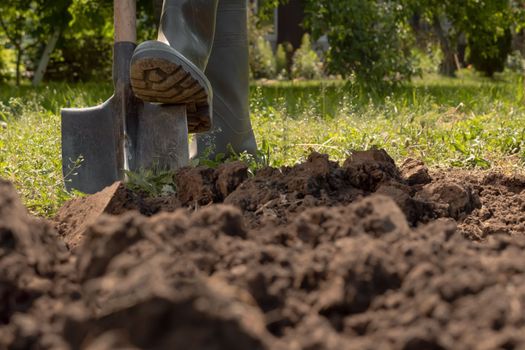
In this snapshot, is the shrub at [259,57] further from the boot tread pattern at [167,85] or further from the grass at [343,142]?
the boot tread pattern at [167,85]

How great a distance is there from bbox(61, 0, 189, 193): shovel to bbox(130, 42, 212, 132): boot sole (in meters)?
0.14

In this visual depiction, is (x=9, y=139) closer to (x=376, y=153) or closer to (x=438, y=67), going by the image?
(x=376, y=153)

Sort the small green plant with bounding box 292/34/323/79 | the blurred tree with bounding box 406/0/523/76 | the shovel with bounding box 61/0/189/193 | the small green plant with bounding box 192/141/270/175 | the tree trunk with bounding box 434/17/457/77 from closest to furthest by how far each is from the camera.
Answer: the shovel with bounding box 61/0/189/193
the small green plant with bounding box 192/141/270/175
the blurred tree with bounding box 406/0/523/76
the tree trunk with bounding box 434/17/457/77
the small green plant with bounding box 292/34/323/79

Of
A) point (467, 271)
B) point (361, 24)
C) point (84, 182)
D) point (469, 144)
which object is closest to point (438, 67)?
point (361, 24)

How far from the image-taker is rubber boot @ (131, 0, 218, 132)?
2.86m

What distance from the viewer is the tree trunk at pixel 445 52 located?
48.8ft

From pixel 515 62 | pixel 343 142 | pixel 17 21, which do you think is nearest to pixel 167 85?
pixel 343 142

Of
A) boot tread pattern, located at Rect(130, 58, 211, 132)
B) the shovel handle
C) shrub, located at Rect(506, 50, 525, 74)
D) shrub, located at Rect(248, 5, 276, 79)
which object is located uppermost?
the shovel handle

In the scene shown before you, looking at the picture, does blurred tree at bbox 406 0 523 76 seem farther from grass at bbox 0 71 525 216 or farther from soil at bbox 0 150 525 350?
soil at bbox 0 150 525 350

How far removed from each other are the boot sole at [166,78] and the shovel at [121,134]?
0.14 m

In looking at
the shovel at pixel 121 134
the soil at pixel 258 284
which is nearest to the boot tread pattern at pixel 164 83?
the shovel at pixel 121 134

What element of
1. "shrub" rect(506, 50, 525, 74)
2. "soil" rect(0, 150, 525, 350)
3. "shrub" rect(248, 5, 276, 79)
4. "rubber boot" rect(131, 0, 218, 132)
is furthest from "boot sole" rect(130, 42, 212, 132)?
"shrub" rect(506, 50, 525, 74)

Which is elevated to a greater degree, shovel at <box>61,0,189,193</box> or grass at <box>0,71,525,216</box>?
shovel at <box>61,0,189,193</box>

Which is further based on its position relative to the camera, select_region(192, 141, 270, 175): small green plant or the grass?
select_region(192, 141, 270, 175): small green plant
